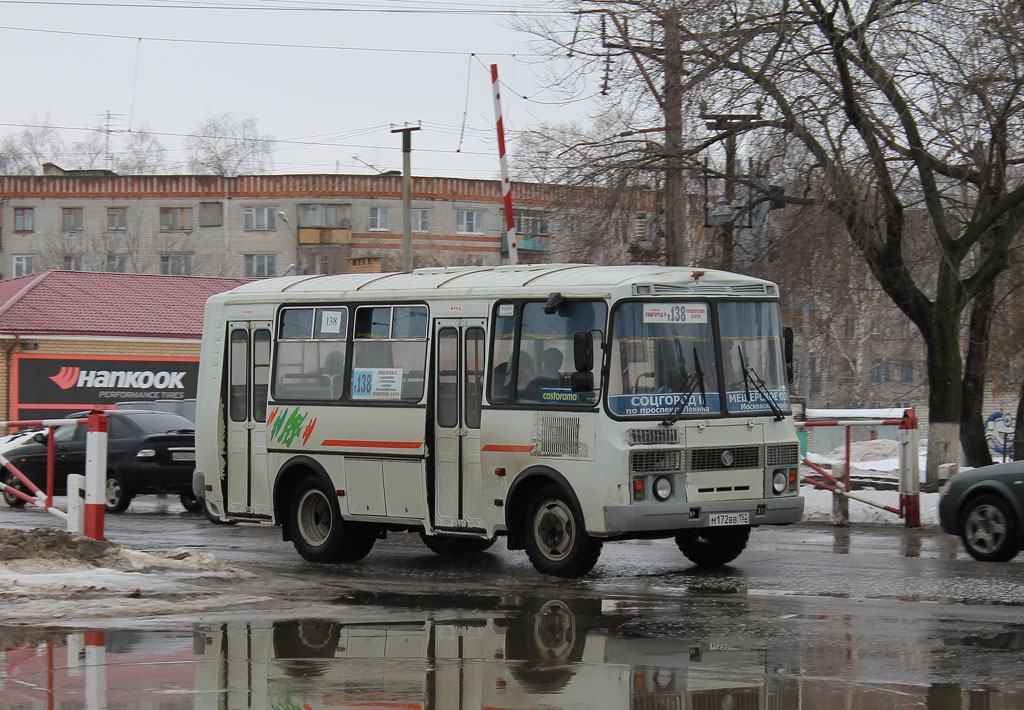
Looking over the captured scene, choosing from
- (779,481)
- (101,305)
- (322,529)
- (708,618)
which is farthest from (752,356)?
(101,305)

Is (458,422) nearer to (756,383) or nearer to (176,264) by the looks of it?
(756,383)

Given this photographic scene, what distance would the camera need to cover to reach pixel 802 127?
2064 cm

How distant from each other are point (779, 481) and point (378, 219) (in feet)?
225

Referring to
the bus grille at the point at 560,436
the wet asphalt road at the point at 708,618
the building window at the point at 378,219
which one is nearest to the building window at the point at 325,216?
the building window at the point at 378,219

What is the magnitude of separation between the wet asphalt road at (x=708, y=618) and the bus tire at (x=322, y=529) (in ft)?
0.69

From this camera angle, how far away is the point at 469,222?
8094 centimetres

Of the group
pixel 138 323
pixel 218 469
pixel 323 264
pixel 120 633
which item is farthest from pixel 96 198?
pixel 120 633

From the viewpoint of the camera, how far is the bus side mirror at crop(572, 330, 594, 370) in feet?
39.7

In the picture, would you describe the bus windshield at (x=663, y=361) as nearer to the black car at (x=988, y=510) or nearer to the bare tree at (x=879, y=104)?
the black car at (x=988, y=510)

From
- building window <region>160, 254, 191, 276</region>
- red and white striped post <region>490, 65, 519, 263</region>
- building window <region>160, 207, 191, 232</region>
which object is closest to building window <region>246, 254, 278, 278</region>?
building window <region>160, 254, 191, 276</region>

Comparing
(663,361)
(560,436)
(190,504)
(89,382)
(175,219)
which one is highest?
(175,219)

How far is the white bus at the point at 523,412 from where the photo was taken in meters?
12.4

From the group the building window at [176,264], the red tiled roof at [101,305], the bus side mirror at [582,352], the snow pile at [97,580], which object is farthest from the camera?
the building window at [176,264]

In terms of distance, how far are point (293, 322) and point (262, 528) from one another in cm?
489
